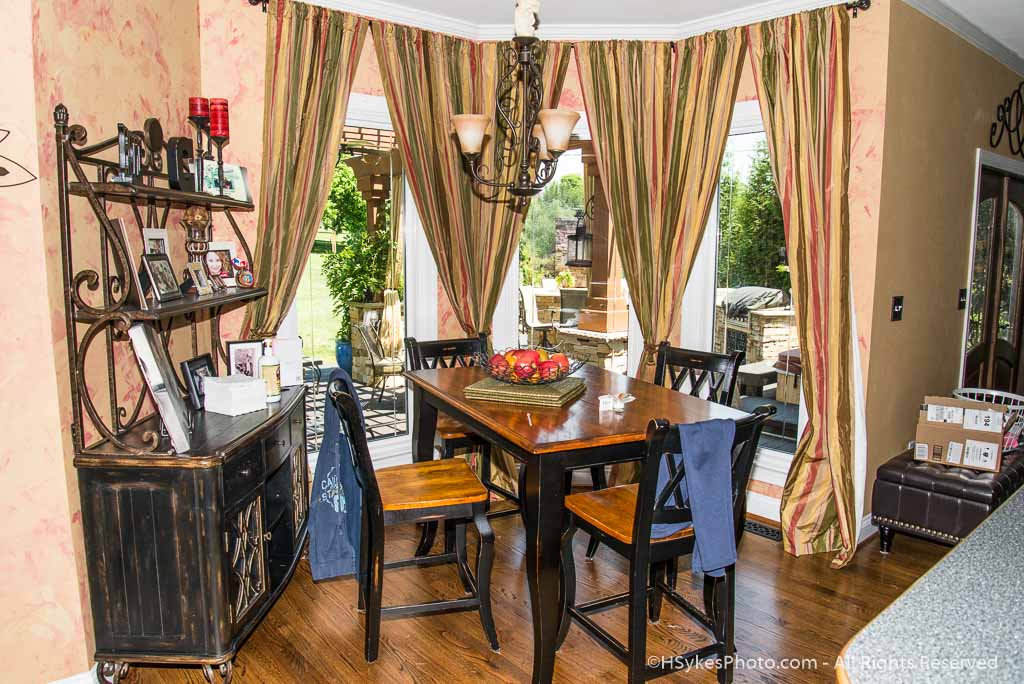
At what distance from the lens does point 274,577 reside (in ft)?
9.35

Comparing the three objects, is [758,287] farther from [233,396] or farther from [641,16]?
[233,396]

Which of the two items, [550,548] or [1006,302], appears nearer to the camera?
[550,548]

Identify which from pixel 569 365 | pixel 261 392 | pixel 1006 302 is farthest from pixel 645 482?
pixel 1006 302

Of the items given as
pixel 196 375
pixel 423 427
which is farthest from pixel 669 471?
pixel 196 375

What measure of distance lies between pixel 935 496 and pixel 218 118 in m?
3.69

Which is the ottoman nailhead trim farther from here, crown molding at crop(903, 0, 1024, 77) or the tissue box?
the tissue box

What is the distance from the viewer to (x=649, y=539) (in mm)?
2277

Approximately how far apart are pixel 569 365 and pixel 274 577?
4.96ft

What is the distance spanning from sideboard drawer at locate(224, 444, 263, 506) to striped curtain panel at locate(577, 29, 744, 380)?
2336 millimetres

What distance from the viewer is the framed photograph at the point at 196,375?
2805 millimetres

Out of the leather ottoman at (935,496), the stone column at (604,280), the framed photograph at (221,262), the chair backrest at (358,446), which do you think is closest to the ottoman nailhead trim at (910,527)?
the leather ottoman at (935,496)

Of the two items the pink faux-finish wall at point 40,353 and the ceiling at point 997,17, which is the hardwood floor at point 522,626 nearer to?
the pink faux-finish wall at point 40,353

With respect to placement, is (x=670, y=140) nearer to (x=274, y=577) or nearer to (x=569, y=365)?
(x=569, y=365)

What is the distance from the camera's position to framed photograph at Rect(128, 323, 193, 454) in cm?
228
